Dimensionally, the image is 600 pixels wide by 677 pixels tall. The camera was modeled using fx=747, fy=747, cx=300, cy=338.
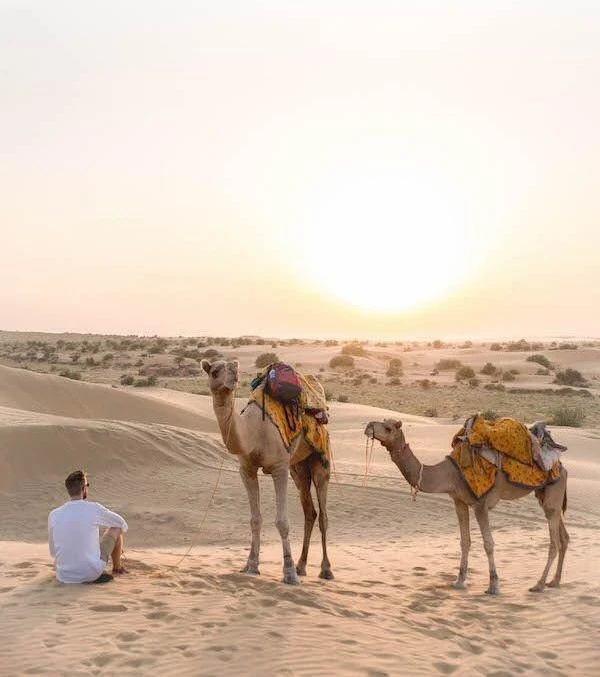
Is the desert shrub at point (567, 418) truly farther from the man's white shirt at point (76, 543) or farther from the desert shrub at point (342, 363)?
the desert shrub at point (342, 363)

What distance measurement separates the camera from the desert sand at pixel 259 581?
579 cm

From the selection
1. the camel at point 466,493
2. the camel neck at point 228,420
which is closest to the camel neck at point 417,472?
the camel at point 466,493

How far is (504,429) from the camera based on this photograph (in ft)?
29.6

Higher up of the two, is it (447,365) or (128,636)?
(447,365)

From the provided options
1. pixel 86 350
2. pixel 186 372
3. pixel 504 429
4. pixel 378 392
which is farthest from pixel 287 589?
pixel 86 350

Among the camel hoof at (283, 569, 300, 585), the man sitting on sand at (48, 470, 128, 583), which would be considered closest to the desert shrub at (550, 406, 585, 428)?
the camel hoof at (283, 569, 300, 585)

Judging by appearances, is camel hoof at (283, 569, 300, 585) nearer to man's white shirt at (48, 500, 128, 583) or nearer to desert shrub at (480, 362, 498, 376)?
man's white shirt at (48, 500, 128, 583)

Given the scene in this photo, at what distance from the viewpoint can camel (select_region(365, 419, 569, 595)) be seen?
8641mm

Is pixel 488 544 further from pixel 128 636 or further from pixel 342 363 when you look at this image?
pixel 342 363

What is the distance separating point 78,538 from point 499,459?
482 centimetres

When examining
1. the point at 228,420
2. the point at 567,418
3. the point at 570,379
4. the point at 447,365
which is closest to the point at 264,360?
the point at 447,365

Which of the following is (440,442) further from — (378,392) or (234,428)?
(378,392)

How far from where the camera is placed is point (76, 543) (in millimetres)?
7031

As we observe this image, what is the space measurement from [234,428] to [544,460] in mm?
3776
